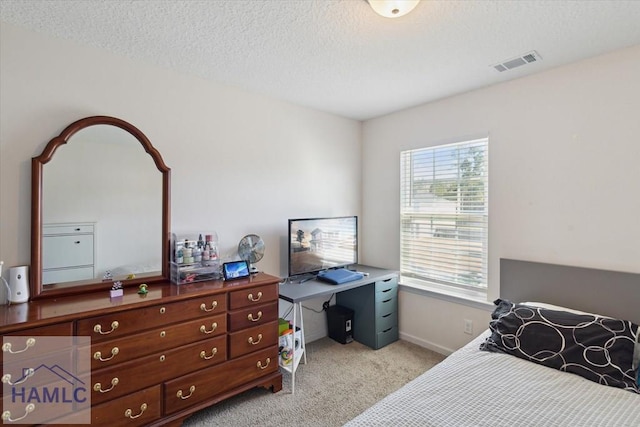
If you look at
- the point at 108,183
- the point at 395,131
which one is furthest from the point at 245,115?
the point at 395,131

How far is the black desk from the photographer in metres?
2.35

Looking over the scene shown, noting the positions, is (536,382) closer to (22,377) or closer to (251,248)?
(251,248)

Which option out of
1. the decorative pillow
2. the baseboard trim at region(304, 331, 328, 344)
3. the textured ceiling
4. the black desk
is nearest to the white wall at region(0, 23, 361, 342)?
the baseboard trim at region(304, 331, 328, 344)

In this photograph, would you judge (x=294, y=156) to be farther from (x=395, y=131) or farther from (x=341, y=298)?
(x=341, y=298)

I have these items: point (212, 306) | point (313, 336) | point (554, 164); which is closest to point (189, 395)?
point (212, 306)

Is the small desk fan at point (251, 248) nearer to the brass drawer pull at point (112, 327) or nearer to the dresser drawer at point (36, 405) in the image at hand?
the brass drawer pull at point (112, 327)

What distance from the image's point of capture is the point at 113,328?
5.35ft

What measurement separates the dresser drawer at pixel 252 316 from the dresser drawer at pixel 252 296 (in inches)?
1.5

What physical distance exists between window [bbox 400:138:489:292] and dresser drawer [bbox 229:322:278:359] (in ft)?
5.42

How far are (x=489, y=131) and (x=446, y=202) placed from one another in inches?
28.8

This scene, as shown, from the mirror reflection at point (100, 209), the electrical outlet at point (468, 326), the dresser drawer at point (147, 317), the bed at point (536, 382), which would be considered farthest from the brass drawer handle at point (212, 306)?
the electrical outlet at point (468, 326)

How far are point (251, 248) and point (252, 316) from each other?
2.04 ft

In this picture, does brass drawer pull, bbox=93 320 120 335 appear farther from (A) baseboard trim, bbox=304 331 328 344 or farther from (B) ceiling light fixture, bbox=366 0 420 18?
(B) ceiling light fixture, bbox=366 0 420 18

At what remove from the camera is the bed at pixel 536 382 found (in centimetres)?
126
